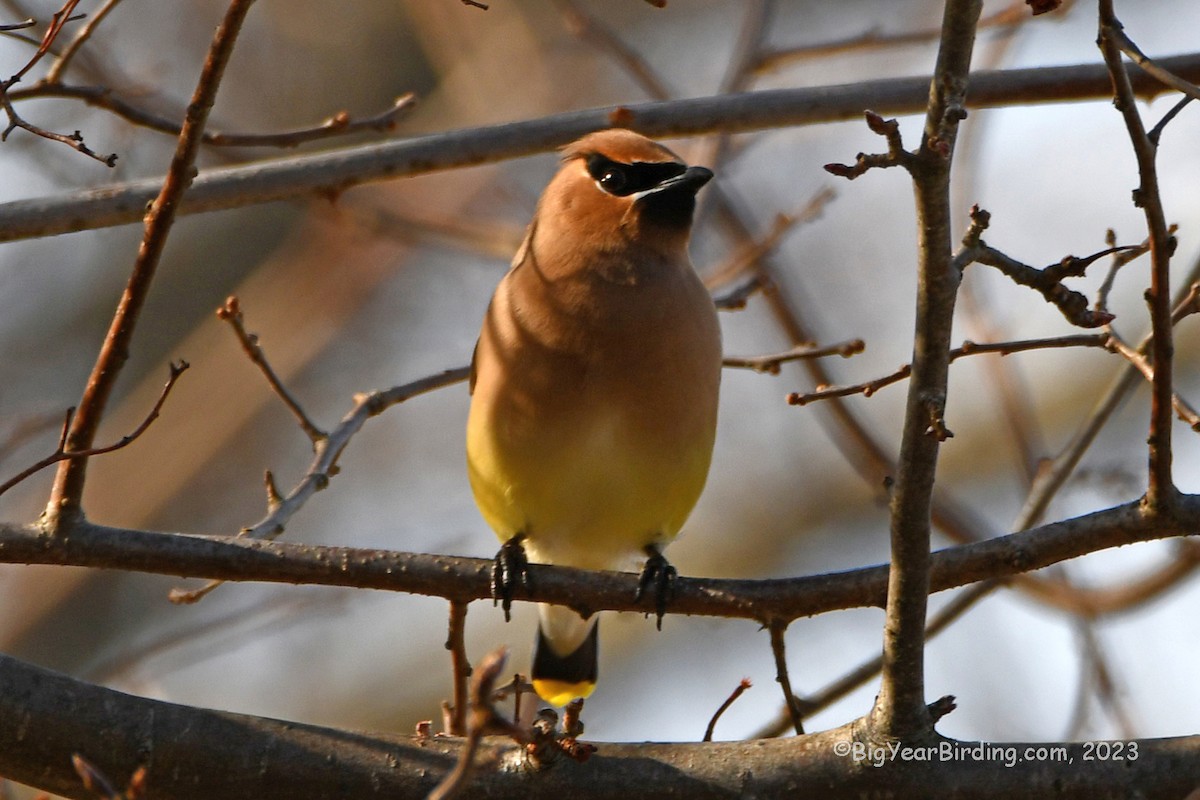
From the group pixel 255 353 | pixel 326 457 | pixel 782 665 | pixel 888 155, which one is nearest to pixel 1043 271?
pixel 888 155

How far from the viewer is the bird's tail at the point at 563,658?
→ 5.16 m

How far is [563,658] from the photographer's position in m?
5.20

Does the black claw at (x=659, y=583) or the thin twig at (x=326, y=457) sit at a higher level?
the thin twig at (x=326, y=457)

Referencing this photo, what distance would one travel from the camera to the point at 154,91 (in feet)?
16.2

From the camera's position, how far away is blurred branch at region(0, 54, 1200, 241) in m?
3.84

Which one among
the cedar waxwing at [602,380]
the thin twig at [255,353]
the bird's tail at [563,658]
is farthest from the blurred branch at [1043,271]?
the bird's tail at [563,658]

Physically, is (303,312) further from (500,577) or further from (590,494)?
(500,577)

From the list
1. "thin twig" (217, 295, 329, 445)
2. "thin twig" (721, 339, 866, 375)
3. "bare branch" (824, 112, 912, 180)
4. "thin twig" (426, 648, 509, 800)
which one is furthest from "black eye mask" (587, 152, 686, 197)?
"thin twig" (426, 648, 509, 800)

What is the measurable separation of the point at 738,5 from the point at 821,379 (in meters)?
5.86

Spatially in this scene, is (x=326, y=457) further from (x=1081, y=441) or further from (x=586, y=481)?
(x=1081, y=441)

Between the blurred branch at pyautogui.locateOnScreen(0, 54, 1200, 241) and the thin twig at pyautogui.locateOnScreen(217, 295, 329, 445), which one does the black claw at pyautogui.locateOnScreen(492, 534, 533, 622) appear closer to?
the thin twig at pyautogui.locateOnScreen(217, 295, 329, 445)

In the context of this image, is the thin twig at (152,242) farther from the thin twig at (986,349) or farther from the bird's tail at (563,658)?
the bird's tail at (563,658)

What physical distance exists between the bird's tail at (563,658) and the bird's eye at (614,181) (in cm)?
142

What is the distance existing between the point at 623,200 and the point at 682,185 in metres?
0.18
